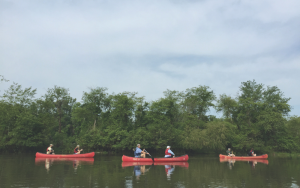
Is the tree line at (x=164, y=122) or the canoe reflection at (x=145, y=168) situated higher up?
the tree line at (x=164, y=122)

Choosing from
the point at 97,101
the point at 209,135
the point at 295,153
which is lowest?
the point at 295,153

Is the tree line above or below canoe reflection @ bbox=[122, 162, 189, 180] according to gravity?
above

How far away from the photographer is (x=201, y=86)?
6362cm

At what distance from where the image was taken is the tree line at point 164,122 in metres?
51.0

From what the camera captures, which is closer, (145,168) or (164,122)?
(145,168)

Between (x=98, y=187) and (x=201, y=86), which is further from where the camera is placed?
(x=201, y=86)

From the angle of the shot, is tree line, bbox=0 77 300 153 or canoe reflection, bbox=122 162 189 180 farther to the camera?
tree line, bbox=0 77 300 153

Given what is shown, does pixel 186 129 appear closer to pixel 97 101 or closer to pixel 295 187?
pixel 97 101

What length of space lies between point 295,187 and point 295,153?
48128 mm

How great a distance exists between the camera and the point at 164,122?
5438 cm

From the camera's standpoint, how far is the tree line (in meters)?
51.0

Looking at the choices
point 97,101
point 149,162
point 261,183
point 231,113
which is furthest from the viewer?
point 97,101

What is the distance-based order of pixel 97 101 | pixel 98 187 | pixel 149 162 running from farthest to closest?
pixel 97 101 < pixel 149 162 < pixel 98 187

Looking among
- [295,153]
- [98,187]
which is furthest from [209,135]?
[98,187]
